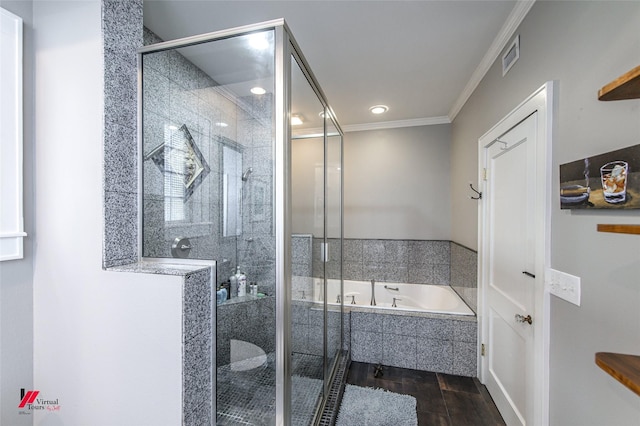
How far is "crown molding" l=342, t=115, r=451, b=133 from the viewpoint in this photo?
10.6ft

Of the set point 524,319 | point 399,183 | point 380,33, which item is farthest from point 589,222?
point 399,183

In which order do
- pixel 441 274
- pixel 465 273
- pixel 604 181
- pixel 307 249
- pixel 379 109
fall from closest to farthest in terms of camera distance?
pixel 604 181 < pixel 307 249 < pixel 465 273 < pixel 379 109 < pixel 441 274

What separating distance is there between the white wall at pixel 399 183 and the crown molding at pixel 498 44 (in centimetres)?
71

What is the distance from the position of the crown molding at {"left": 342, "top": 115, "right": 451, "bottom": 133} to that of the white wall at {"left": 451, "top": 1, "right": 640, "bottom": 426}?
178 centimetres

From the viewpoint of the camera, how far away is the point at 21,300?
1080 millimetres

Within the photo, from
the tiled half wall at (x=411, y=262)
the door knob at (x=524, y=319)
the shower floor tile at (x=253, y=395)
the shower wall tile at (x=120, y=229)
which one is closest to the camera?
the shower wall tile at (x=120, y=229)

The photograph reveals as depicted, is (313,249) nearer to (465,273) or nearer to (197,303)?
(197,303)

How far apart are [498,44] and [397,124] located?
5.18 ft

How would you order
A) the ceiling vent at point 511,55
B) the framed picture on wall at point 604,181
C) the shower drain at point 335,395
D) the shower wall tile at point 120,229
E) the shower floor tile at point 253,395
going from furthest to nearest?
the shower drain at point 335,395 → the ceiling vent at point 511,55 → the shower floor tile at point 253,395 → the shower wall tile at point 120,229 → the framed picture on wall at point 604,181

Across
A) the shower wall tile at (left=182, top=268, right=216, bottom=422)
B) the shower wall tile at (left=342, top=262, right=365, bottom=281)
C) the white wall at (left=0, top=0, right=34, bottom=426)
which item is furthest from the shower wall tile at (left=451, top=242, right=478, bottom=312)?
the white wall at (left=0, top=0, right=34, bottom=426)

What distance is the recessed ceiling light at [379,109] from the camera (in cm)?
290

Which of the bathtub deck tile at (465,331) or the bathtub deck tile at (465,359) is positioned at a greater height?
the bathtub deck tile at (465,331)

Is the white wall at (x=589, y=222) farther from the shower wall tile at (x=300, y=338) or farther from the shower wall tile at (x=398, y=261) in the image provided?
the shower wall tile at (x=398, y=261)

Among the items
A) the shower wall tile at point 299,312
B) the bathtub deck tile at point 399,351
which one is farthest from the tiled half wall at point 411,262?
the shower wall tile at point 299,312
